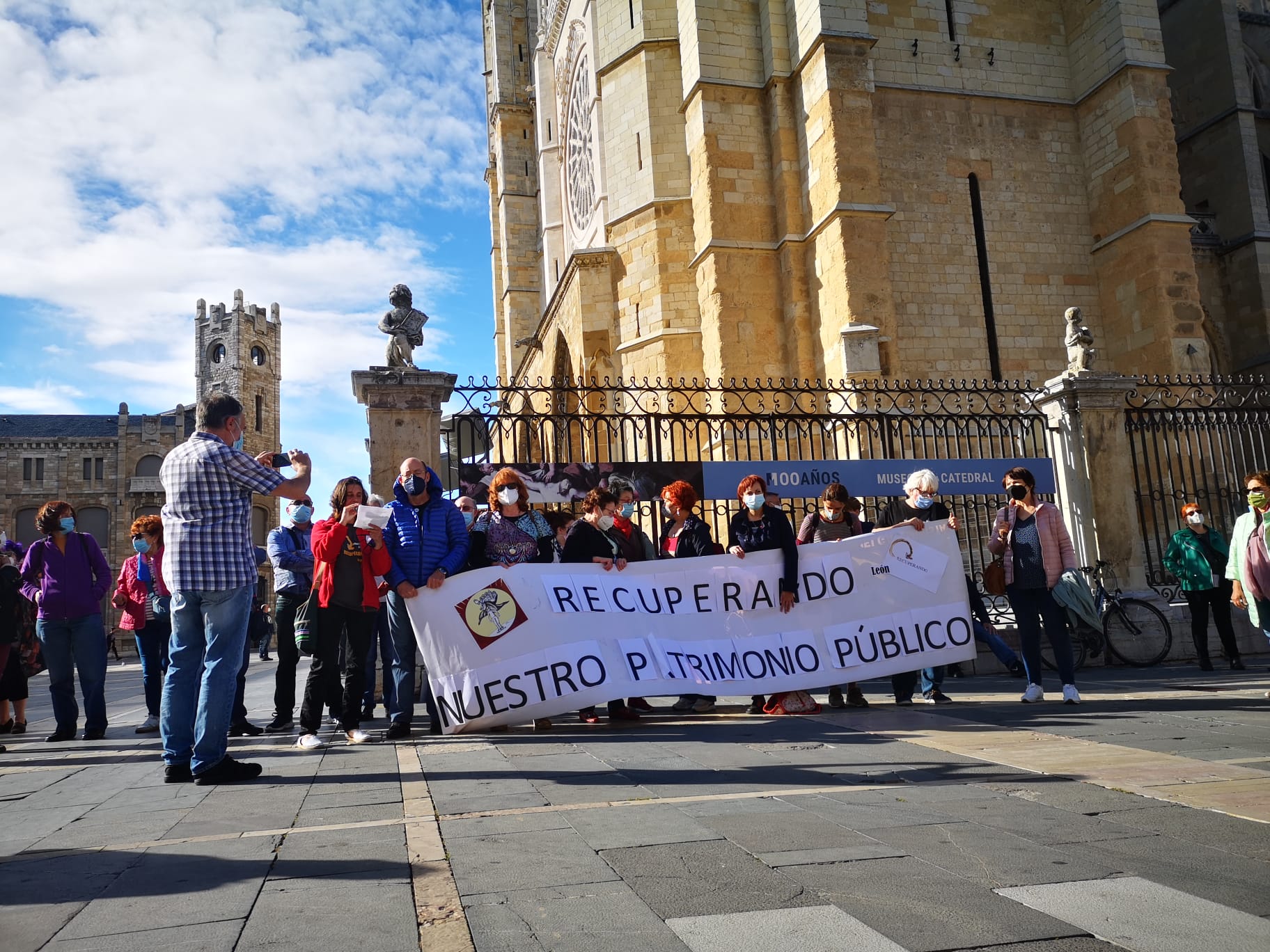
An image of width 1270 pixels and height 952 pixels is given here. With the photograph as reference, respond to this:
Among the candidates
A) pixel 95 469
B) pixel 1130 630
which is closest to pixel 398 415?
pixel 1130 630

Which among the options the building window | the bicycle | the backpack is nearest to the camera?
the backpack

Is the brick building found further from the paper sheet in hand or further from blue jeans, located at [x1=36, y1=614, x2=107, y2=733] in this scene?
the paper sheet in hand

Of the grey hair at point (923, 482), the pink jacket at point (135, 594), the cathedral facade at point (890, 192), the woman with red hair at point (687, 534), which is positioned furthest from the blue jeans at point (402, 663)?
the cathedral facade at point (890, 192)

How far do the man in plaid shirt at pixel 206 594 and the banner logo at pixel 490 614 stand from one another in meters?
1.64

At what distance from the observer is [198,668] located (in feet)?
17.0

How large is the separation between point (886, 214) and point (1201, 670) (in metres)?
9.53

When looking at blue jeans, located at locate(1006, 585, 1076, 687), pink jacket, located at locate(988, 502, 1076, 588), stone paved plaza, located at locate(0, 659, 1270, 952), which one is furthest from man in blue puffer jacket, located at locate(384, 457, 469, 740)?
blue jeans, located at locate(1006, 585, 1076, 687)

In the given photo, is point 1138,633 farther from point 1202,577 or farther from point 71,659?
point 71,659

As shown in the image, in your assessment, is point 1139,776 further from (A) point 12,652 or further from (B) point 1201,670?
(A) point 12,652

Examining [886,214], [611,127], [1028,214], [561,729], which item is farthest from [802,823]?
[611,127]

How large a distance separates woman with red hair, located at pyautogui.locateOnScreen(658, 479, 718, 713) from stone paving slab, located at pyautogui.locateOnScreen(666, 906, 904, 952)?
4.89m

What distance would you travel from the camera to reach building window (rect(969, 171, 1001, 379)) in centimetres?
1788

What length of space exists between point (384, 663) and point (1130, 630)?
727 cm

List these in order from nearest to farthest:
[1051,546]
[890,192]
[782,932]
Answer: [782,932] < [1051,546] < [890,192]
